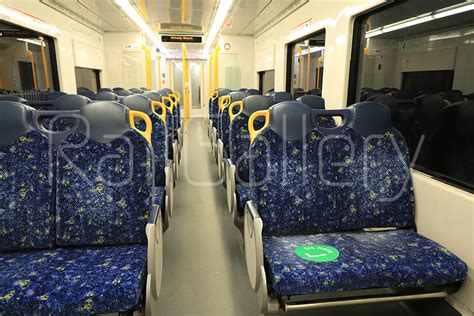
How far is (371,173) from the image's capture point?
206cm

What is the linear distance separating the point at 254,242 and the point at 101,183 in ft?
2.96

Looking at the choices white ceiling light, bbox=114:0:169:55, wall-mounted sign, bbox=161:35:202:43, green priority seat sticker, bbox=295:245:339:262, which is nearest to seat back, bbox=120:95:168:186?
green priority seat sticker, bbox=295:245:339:262

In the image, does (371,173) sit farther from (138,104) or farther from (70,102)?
(70,102)

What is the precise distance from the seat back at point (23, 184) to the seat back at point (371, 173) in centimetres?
173

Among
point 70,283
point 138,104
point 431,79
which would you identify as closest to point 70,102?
point 138,104

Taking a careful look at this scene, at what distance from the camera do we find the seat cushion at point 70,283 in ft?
4.18

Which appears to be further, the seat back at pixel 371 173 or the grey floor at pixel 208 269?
the seat back at pixel 371 173

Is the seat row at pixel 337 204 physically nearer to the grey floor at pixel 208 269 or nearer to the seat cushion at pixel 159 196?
the grey floor at pixel 208 269

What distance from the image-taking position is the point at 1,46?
5555mm

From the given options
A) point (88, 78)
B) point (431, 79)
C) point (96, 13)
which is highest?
point (96, 13)

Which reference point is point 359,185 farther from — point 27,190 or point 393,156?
point 27,190

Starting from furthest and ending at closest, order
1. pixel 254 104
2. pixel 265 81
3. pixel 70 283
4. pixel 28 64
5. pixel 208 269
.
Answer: pixel 265 81, pixel 28 64, pixel 254 104, pixel 208 269, pixel 70 283

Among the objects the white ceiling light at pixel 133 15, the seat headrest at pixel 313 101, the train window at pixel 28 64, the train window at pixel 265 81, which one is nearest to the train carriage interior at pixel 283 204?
the seat headrest at pixel 313 101

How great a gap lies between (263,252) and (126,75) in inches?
335
